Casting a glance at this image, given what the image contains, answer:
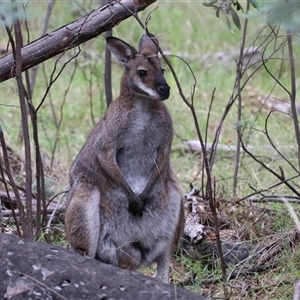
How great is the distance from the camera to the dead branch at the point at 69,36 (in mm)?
4867

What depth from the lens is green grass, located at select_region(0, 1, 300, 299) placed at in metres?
5.76

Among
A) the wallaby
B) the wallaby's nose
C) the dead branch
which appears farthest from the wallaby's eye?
the dead branch

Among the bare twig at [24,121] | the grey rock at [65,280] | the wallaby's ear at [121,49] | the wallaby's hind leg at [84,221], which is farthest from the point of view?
the wallaby's ear at [121,49]

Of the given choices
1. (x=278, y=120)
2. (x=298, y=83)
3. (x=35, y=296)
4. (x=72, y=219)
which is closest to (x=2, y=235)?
(x=35, y=296)

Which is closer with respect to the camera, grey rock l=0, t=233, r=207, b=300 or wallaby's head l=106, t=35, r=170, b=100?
grey rock l=0, t=233, r=207, b=300

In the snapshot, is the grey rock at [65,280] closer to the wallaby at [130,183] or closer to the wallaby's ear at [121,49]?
the wallaby at [130,183]

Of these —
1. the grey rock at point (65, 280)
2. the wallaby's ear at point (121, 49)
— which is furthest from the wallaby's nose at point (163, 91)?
the grey rock at point (65, 280)

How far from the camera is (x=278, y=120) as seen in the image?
28.4 ft

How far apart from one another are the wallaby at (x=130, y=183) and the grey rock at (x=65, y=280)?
1.08m

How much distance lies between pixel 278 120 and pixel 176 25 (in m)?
2.83

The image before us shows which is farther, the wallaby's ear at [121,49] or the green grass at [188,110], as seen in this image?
the green grass at [188,110]

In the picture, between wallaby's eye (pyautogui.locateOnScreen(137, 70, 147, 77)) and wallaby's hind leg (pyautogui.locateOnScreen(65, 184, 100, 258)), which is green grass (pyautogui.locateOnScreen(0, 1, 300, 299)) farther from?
wallaby's eye (pyautogui.locateOnScreen(137, 70, 147, 77))

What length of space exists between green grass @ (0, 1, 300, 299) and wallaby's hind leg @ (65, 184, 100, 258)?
2.19 ft

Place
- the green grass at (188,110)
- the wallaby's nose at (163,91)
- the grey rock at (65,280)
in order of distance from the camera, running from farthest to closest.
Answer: the green grass at (188,110) → the wallaby's nose at (163,91) → the grey rock at (65,280)
